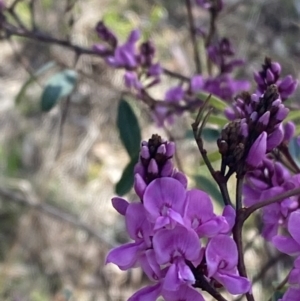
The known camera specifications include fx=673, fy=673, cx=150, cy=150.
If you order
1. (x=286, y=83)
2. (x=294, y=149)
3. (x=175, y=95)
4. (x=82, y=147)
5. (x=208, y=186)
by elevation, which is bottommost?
(x=82, y=147)

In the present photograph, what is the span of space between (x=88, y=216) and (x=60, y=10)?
1.03 metres

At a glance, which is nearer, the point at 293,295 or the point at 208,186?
the point at 293,295

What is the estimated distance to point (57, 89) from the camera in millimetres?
1245

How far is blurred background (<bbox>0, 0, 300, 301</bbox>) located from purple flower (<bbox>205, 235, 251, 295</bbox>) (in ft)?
4.74

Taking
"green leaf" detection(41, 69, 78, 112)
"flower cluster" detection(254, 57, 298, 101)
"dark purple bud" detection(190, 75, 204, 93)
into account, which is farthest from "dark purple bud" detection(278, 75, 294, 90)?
"green leaf" detection(41, 69, 78, 112)

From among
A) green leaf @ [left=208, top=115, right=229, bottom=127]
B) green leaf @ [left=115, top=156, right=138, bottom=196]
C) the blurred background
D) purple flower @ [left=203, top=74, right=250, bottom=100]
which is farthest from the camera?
the blurred background

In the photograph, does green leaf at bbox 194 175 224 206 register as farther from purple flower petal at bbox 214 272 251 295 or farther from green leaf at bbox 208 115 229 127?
purple flower petal at bbox 214 272 251 295

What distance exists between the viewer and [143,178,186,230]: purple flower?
0.50m

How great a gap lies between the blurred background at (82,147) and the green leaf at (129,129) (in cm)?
96

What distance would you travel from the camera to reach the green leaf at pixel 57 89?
4.02 feet

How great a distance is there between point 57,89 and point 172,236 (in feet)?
Answer: 2.57

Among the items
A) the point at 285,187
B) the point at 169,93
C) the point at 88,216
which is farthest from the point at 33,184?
the point at 285,187

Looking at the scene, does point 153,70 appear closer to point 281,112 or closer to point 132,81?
point 132,81

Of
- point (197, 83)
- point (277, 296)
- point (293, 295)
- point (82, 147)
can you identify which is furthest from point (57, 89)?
point (82, 147)
